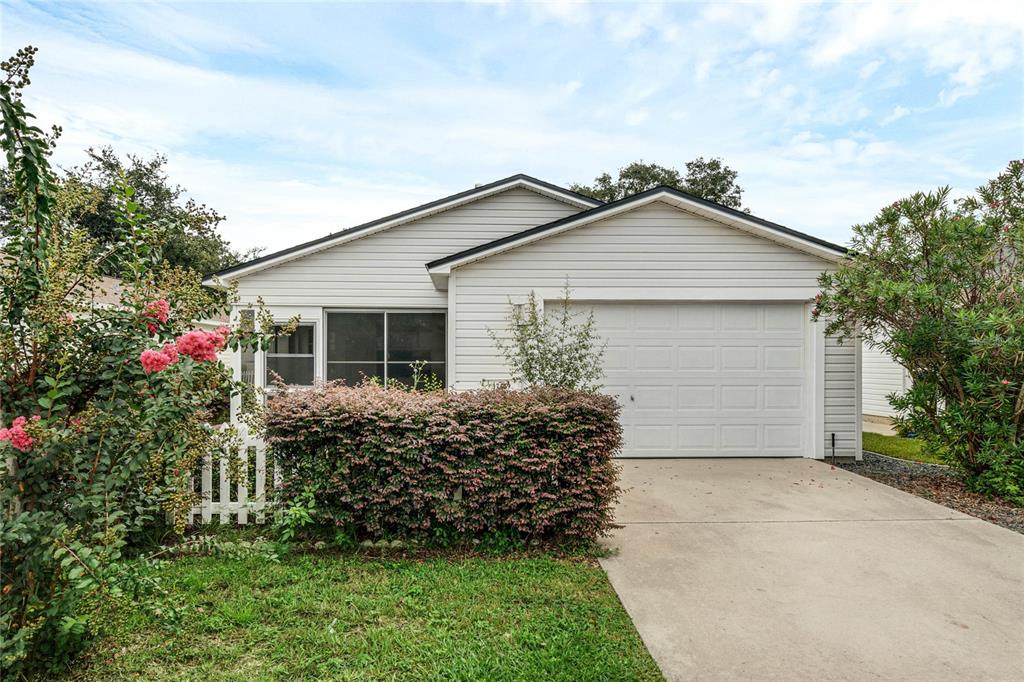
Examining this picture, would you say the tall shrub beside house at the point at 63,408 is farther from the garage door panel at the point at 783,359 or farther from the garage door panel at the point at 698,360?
the garage door panel at the point at 783,359

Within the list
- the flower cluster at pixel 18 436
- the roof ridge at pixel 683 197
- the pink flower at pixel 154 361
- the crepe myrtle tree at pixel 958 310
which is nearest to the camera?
the flower cluster at pixel 18 436

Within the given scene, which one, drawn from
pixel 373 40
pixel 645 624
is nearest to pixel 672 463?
pixel 645 624

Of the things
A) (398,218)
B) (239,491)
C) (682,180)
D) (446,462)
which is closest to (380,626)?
(446,462)

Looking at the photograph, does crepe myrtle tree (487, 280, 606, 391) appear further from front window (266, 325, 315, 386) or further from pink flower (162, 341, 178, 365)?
front window (266, 325, 315, 386)

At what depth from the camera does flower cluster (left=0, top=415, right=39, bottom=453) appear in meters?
2.22

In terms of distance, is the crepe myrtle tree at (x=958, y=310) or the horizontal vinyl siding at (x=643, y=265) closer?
the crepe myrtle tree at (x=958, y=310)

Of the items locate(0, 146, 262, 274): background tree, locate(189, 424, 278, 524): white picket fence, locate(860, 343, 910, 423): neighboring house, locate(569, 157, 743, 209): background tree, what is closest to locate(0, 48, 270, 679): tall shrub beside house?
locate(0, 146, 262, 274): background tree

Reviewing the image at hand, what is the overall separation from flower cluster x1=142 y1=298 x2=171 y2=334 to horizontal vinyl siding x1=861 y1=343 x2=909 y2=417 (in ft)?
49.6

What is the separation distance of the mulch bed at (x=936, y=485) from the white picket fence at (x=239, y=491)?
732cm

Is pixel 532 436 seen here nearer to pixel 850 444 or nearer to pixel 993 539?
pixel 993 539

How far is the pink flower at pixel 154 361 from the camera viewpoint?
242cm

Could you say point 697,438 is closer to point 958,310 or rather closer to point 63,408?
point 958,310

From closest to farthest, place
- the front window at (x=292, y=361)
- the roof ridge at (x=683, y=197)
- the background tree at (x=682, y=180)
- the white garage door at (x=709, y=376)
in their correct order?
the roof ridge at (x=683, y=197)
the white garage door at (x=709, y=376)
the front window at (x=292, y=361)
the background tree at (x=682, y=180)

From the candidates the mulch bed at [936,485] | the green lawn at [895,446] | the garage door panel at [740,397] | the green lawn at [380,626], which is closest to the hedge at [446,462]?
the green lawn at [380,626]
